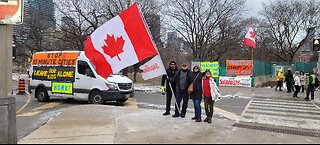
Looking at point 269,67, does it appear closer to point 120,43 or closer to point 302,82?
point 302,82

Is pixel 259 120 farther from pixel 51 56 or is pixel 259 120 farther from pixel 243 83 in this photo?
pixel 243 83

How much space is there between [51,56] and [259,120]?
954cm

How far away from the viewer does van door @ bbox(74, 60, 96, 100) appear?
45.5 feet

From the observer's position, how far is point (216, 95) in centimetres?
916

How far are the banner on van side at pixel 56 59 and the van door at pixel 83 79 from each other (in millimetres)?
410

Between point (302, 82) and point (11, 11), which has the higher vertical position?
point (11, 11)

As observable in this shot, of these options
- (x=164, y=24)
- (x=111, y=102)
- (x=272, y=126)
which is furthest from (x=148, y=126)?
(x=164, y=24)

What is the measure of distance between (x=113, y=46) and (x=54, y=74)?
21.8 feet

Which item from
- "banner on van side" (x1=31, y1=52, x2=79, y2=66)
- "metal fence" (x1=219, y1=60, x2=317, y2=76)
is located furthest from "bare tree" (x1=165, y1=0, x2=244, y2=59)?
"banner on van side" (x1=31, y1=52, x2=79, y2=66)

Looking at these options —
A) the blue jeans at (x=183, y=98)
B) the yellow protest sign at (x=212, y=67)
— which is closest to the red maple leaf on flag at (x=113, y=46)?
the blue jeans at (x=183, y=98)

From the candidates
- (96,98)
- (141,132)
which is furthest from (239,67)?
(141,132)

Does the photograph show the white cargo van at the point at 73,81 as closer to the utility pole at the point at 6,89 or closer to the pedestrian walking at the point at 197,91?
the pedestrian walking at the point at 197,91

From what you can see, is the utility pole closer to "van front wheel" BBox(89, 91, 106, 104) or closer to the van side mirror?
"van front wheel" BBox(89, 91, 106, 104)

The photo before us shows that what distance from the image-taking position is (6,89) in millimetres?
5996
